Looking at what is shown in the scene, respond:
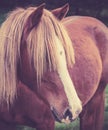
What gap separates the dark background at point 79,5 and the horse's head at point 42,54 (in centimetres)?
22

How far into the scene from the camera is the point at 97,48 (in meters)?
1.33

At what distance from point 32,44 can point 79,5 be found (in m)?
0.36

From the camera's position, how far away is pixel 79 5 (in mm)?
1322

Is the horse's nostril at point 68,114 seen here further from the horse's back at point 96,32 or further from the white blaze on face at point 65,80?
the horse's back at point 96,32

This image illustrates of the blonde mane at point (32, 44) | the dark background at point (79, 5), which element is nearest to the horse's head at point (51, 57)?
the blonde mane at point (32, 44)

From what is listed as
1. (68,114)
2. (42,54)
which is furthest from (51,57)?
(68,114)

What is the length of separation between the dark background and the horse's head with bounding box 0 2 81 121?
8.6 inches

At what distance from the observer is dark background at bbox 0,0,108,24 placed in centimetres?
125

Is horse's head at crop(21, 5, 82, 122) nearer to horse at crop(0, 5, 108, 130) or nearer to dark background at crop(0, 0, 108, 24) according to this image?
horse at crop(0, 5, 108, 130)

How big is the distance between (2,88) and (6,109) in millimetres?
99

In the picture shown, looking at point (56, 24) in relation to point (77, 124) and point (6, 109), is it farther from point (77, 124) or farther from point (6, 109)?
point (77, 124)

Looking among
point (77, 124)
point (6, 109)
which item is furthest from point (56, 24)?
point (77, 124)

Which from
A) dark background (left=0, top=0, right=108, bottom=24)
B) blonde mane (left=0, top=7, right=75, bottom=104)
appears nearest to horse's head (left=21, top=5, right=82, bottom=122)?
blonde mane (left=0, top=7, right=75, bottom=104)

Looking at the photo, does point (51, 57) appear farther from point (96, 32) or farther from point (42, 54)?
point (96, 32)
